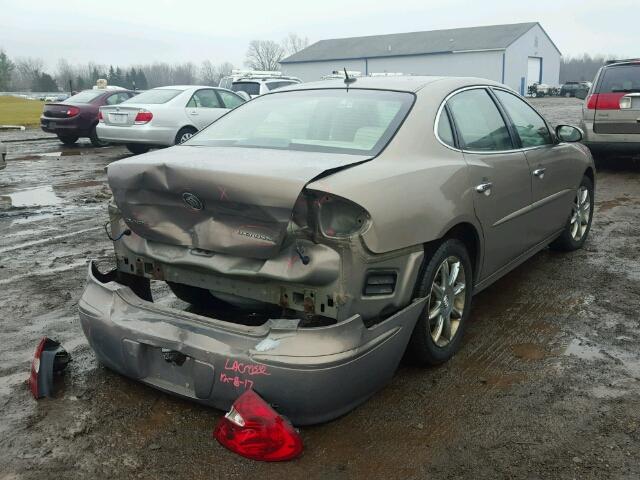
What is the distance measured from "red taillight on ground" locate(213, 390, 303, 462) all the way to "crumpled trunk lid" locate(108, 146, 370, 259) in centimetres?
66

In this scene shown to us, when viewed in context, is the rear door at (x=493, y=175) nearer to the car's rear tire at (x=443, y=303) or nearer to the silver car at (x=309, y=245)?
the silver car at (x=309, y=245)

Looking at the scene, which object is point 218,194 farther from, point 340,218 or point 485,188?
point 485,188

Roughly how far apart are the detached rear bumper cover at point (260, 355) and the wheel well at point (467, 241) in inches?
12.3

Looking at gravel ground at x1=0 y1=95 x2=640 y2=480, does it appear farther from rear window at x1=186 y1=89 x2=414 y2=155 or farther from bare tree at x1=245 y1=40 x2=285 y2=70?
bare tree at x1=245 y1=40 x2=285 y2=70

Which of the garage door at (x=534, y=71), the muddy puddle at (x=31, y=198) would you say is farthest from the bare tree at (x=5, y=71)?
the muddy puddle at (x=31, y=198)

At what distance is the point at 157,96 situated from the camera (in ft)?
42.4

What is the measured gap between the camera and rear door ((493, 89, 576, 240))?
4469mm

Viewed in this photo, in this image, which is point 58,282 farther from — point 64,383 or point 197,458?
point 197,458

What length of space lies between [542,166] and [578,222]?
1.49 m

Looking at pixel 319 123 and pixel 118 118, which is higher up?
pixel 319 123

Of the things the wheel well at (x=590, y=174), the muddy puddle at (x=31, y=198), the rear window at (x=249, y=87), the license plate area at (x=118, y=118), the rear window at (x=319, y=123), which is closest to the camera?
the rear window at (x=319, y=123)

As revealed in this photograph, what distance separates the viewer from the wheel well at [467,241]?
3.28 metres

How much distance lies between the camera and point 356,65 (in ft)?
215

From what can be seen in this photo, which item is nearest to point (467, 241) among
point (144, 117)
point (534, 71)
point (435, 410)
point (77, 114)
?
point (435, 410)
